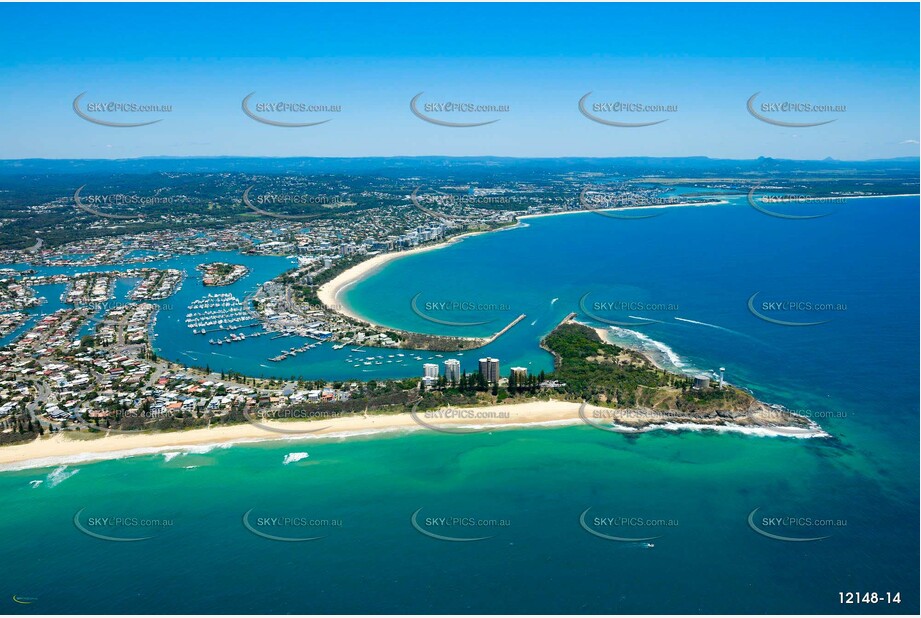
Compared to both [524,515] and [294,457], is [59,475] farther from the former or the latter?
[524,515]

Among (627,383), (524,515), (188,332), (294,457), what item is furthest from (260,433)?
(188,332)

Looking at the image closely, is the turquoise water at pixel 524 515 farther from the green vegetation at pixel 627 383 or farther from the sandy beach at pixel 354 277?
the sandy beach at pixel 354 277

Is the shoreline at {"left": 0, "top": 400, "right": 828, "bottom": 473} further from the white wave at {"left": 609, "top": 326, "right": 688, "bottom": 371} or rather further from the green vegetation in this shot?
the white wave at {"left": 609, "top": 326, "right": 688, "bottom": 371}

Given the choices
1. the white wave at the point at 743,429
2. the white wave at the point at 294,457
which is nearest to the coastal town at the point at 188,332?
the white wave at the point at 294,457

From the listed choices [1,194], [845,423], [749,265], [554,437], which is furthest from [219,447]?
[1,194]

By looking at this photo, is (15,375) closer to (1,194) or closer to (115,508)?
(115,508)

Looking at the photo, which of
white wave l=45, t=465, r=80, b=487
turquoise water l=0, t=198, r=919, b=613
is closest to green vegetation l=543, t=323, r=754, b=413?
turquoise water l=0, t=198, r=919, b=613
